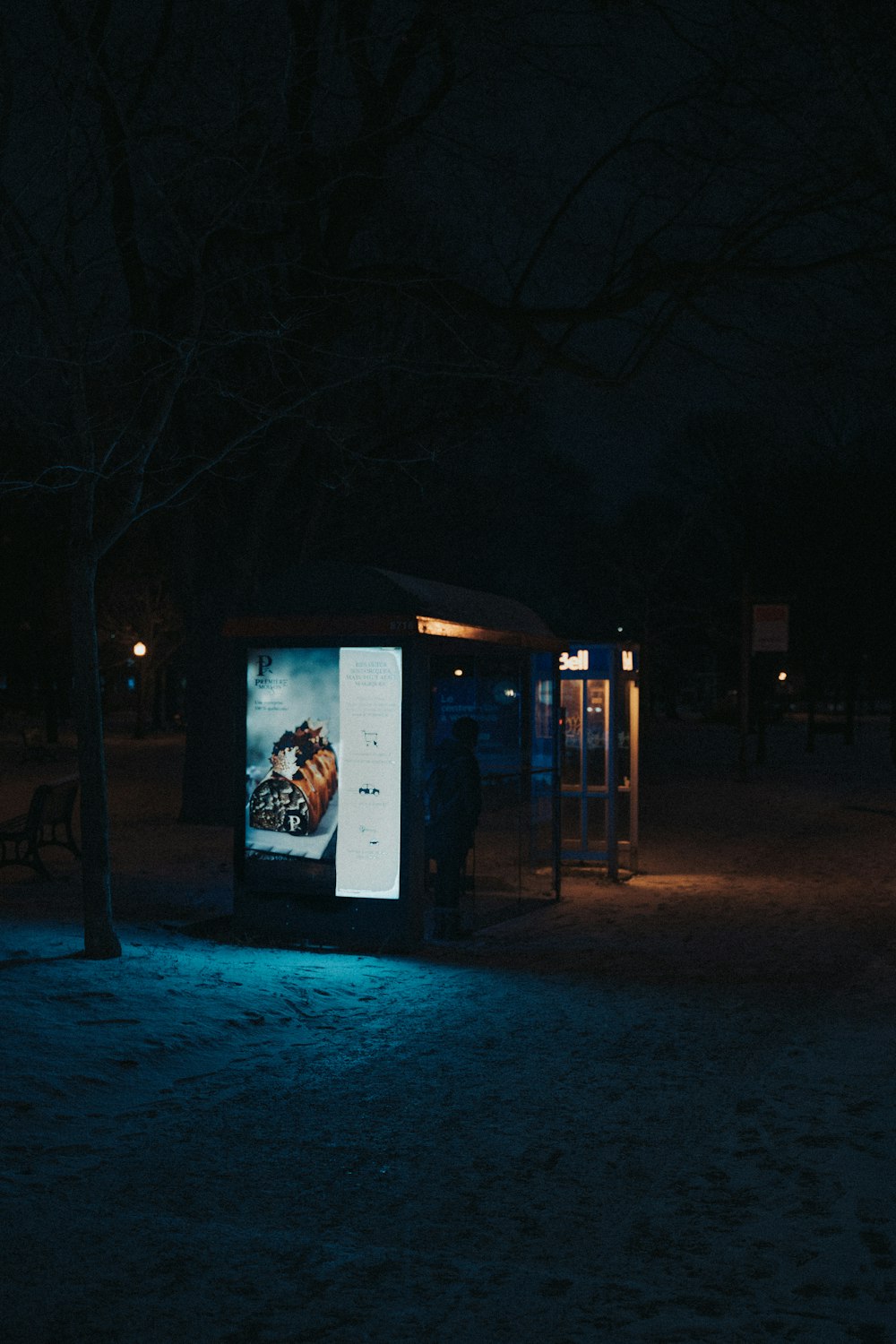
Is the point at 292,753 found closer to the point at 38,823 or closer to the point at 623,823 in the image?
the point at 38,823

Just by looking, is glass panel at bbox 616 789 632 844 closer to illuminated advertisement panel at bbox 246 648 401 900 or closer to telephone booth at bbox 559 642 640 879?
telephone booth at bbox 559 642 640 879

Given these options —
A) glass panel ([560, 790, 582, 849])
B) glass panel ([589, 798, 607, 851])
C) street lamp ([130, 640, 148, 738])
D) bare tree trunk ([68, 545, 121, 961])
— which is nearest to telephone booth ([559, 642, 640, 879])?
glass panel ([560, 790, 582, 849])

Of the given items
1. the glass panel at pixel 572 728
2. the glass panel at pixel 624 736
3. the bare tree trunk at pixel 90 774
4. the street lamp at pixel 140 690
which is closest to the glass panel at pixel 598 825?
the glass panel at pixel 624 736

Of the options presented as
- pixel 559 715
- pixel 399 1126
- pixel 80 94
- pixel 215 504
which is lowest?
pixel 399 1126

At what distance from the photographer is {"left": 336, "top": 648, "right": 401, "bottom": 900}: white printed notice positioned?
10.6 meters

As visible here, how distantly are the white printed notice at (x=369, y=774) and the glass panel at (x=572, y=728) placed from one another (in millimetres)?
5589

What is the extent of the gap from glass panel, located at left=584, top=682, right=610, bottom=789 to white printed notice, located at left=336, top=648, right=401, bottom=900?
18.0ft

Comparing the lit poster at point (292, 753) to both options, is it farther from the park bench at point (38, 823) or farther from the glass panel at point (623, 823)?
the glass panel at point (623, 823)

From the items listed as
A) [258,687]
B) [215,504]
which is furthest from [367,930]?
[215,504]

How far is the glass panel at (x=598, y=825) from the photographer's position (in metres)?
18.9

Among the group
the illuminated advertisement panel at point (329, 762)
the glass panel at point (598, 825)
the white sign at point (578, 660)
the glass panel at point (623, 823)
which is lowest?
the glass panel at point (598, 825)

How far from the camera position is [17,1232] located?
4.85 m

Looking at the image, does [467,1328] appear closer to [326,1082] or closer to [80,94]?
[326,1082]

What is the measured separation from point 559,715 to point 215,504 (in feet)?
26.0
